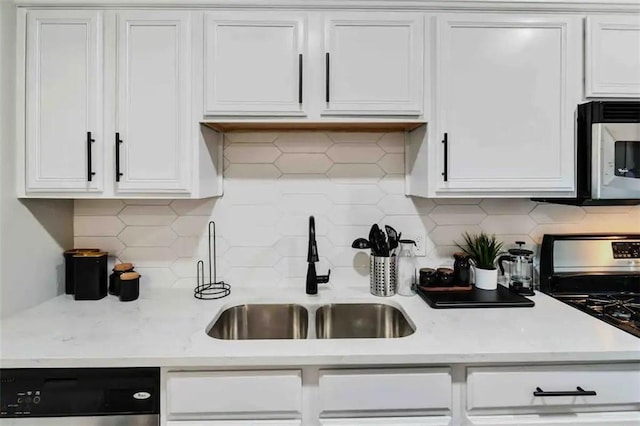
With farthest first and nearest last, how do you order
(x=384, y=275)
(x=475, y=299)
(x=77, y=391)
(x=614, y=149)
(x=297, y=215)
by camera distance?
(x=297, y=215), (x=384, y=275), (x=475, y=299), (x=614, y=149), (x=77, y=391)

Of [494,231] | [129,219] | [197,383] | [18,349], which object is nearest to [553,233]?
[494,231]

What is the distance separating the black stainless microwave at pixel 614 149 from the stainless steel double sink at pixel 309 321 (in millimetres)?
987

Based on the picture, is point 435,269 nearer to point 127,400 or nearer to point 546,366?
point 546,366

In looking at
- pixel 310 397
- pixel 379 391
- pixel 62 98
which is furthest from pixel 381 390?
pixel 62 98

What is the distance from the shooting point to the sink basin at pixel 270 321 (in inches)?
67.2

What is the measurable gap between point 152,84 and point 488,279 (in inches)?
65.8

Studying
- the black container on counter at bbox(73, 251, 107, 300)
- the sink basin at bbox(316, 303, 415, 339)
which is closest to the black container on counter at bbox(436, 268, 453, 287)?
the sink basin at bbox(316, 303, 415, 339)

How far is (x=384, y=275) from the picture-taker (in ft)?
5.65

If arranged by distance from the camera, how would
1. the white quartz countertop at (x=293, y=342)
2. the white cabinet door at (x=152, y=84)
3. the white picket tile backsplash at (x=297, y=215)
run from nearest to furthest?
the white quartz countertop at (x=293, y=342), the white cabinet door at (x=152, y=84), the white picket tile backsplash at (x=297, y=215)

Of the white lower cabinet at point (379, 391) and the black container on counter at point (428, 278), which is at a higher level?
the black container on counter at point (428, 278)

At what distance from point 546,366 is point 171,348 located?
118cm

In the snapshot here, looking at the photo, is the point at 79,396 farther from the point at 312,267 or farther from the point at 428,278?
the point at 428,278

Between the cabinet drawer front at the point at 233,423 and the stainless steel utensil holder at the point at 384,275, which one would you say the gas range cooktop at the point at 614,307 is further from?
the cabinet drawer front at the point at 233,423

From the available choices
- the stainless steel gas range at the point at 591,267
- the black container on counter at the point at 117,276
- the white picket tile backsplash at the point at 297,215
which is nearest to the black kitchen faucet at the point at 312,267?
the white picket tile backsplash at the point at 297,215
